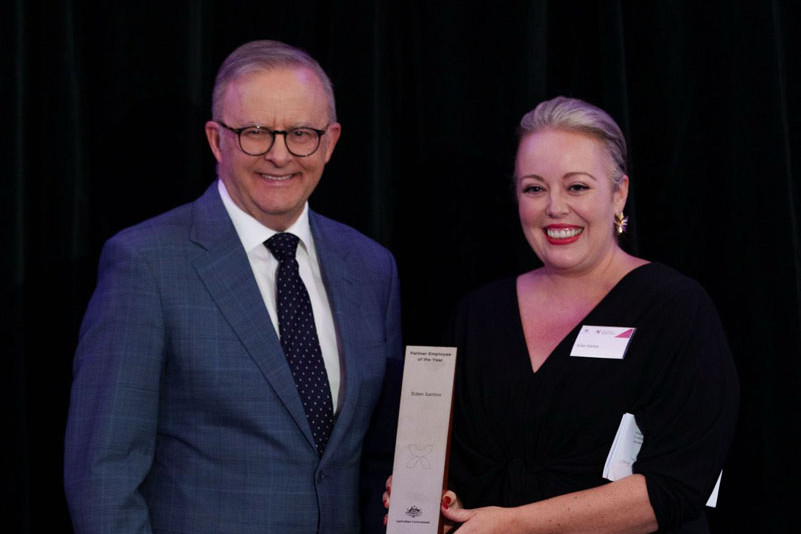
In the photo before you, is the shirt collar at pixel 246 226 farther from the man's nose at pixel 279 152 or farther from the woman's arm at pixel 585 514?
the woman's arm at pixel 585 514

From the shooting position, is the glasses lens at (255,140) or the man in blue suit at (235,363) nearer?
the man in blue suit at (235,363)

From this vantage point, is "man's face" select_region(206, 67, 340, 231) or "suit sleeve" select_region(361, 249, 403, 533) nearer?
"man's face" select_region(206, 67, 340, 231)

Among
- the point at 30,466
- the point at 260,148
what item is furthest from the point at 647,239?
the point at 30,466

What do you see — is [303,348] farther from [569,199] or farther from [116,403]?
[569,199]

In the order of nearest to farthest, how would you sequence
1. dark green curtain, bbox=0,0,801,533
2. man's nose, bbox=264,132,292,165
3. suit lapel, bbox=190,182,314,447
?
suit lapel, bbox=190,182,314,447
man's nose, bbox=264,132,292,165
dark green curtain, bbox=0,0,801,533

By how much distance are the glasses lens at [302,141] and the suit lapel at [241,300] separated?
0.24m

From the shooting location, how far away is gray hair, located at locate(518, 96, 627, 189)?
228 cm

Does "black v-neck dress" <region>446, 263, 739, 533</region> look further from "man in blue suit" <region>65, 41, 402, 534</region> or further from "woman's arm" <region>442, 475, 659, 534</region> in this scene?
"man in blue suit" <region>65, 41, 402, 534</region>

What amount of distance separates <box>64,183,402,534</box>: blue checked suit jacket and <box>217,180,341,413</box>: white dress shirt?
0.05 meters

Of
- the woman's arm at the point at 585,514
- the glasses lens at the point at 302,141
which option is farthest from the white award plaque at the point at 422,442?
the glasses lens at the point at 302,141

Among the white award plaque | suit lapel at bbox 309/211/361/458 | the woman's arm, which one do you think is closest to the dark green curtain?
suit lapel at bbox 309/211/361/458

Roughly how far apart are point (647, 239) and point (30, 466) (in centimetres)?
196

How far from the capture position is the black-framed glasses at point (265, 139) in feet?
7.25

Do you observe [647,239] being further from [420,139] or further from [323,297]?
[323,297]
